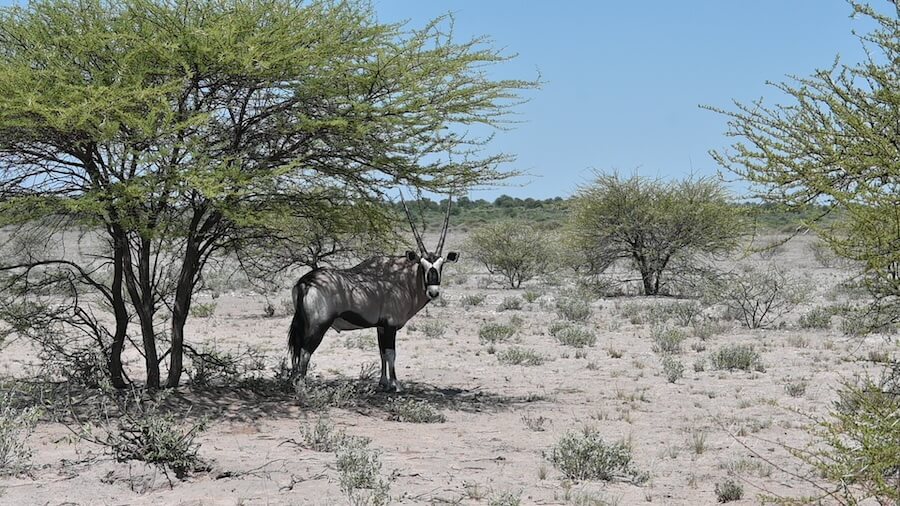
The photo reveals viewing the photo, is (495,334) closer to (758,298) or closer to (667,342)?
(667,342)

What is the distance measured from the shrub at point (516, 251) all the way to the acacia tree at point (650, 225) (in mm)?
4558

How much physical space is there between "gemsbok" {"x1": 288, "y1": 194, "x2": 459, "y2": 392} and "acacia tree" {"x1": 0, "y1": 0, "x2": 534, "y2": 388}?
753 millimetres

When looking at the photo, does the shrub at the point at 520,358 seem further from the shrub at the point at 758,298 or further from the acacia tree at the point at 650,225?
the acacia tree at the point at 650,225

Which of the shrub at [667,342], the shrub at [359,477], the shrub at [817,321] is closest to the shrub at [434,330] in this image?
the shrub at [667,342]

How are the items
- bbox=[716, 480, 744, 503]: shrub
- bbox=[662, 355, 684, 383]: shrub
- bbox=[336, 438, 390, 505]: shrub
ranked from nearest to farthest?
bbox=[336, 438, 390, 505]: shrub
bbox=[716, 480, 744, 503]: shrub
bbox=[662, 355, 684, 383]: shrub

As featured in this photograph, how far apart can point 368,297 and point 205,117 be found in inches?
135

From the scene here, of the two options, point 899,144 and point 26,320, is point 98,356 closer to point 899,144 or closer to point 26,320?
point 26,320

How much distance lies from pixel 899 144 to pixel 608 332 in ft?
45.6

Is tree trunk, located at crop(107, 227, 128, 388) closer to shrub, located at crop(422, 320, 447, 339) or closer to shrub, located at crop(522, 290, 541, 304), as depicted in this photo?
shrub, located at crop(422, 320, 447, 339)

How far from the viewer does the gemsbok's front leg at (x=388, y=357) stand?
11.4 metres

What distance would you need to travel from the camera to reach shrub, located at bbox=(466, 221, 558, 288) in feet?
117

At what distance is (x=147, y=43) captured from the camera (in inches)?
346

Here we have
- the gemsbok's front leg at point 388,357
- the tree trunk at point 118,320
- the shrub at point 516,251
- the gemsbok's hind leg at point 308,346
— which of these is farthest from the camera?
the shrub at point 516,251

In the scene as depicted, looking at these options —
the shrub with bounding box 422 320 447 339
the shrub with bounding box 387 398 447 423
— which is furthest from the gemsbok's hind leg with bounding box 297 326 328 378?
the shrub with bounding box 422 320 447 339
